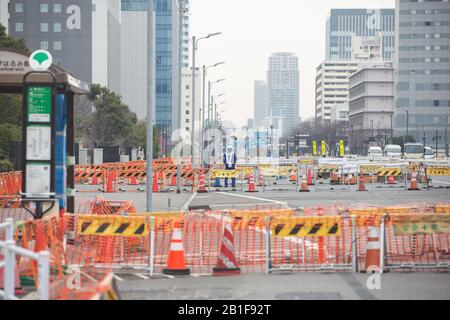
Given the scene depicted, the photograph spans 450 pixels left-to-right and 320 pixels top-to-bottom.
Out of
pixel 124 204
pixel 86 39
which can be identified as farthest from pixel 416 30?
pixel 124 204

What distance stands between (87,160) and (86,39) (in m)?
50.5

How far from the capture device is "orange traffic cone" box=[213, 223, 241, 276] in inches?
520

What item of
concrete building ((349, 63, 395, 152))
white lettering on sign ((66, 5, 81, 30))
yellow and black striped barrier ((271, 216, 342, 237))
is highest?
white lettering on sign ((66, 5, 81, 30))

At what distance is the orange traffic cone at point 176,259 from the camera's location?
1302 centimetres

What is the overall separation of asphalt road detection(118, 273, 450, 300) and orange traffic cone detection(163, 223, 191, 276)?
1.10 feet

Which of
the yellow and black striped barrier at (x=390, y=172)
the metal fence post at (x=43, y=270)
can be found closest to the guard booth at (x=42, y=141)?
the metal fence post at (x=43, y=270)

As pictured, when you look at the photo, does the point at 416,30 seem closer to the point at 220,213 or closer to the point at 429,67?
the point at 429,67

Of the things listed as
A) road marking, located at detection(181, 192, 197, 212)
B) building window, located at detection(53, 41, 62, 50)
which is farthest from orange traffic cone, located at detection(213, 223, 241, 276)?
building window, located at detection(53, 41, 62, 50)

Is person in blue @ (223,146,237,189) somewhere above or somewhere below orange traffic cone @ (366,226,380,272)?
above

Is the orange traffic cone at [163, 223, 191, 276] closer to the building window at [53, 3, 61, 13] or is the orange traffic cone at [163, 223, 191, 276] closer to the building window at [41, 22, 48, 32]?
the building window at [53, 3, 61, 13]

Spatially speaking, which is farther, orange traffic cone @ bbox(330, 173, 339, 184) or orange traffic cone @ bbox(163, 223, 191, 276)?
orange traffic cone @ bbox(330, 173, 339, 184)

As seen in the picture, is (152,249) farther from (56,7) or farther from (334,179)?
(56,7)

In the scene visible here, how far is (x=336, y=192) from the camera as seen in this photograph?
38.4 meters
